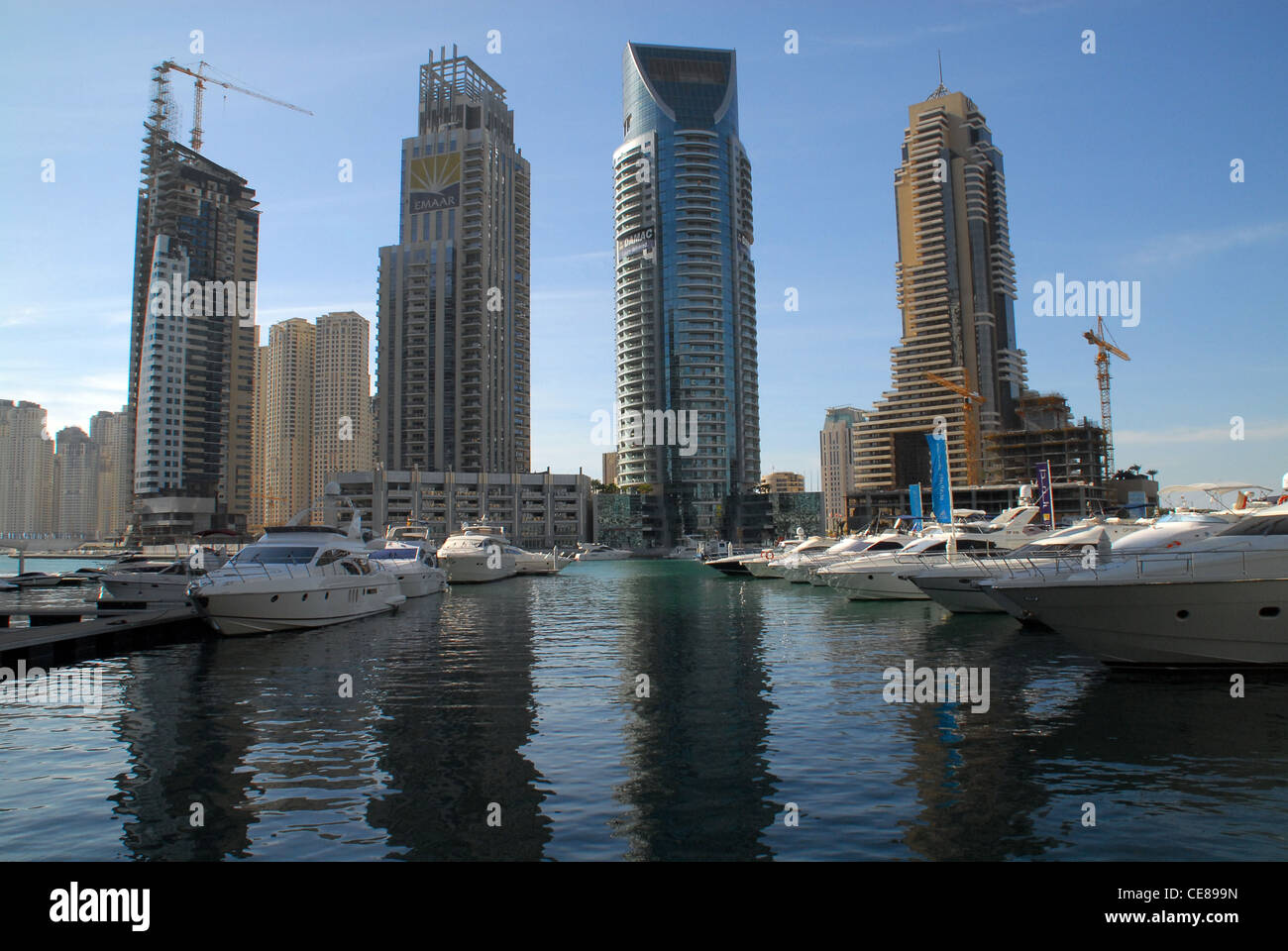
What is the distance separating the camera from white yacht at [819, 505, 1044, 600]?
37625 millimetres

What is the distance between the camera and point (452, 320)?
181 m

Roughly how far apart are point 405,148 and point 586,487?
9173 cm

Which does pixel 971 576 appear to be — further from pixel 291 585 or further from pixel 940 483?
pixel 291 585

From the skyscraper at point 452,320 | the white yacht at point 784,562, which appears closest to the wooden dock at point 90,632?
the white yacht at point 784,562

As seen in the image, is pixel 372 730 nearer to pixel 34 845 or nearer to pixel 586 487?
pixel 34 845

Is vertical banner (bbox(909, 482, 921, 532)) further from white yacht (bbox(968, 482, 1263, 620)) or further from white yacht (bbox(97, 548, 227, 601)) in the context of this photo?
white yacht (bbox(97, 548, 227, 601))

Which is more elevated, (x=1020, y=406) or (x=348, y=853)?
(x=1020, y=406)

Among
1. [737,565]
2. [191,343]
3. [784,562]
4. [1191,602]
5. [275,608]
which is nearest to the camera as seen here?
[1191,602]

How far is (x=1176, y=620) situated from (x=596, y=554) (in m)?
132

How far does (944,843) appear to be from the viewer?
8867 millimetres

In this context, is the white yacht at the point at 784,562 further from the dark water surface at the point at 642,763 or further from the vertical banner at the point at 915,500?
the dark water surface at the point at 642,763

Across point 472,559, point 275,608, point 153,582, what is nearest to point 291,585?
point 275,608
